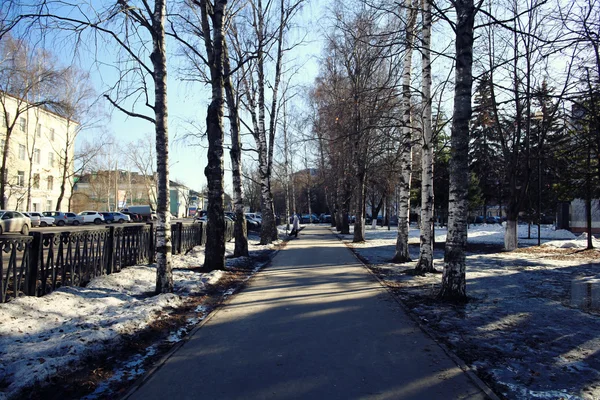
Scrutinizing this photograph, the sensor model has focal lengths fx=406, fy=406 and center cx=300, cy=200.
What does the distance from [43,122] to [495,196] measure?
5491cm

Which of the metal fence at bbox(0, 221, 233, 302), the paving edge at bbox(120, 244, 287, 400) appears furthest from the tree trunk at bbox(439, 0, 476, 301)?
the metal fence at bbox(0, 221, 233, 302)

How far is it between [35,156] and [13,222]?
28.5 meters

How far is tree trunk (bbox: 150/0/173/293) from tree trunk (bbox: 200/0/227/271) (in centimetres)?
310

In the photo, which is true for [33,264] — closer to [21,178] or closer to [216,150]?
[216,150]

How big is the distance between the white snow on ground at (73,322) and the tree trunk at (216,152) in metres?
2.30

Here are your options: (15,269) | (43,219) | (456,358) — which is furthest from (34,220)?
(456,358)

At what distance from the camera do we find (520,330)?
19.7ft

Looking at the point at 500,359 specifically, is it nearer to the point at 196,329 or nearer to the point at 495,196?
the point at 196,329

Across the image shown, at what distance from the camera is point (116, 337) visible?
5375 mm

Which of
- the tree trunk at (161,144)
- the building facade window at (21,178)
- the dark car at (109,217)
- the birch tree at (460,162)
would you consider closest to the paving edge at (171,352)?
the tree trunk at (161,144)

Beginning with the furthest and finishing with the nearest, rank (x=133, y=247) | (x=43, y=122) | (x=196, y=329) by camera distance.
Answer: (x=43, y=122) → (x=133, y=247) → (x=196, y=329)

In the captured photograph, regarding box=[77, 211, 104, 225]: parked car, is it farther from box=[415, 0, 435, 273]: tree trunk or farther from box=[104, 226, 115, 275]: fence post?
box=[415, 0, 435, 273]: tree trunk

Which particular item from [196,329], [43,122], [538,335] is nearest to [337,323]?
[196,329]

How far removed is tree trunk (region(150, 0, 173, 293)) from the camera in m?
8.37
